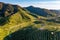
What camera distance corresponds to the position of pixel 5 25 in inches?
6368

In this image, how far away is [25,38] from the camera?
416ft

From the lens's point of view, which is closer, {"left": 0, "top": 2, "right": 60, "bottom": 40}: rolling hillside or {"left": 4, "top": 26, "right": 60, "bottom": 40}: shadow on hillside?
{"left": 4, "top": 26, "right": 60, "bottom": 40}: shadow on hillside

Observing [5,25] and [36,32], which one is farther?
[5,25]

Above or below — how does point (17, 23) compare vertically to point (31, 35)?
below

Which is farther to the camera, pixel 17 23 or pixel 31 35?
pixel 17 23

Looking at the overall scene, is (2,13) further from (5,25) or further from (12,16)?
(5,25)

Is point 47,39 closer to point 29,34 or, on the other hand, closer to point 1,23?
point 29,34

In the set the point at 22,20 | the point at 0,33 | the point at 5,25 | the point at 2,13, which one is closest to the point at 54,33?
the point at 0,33

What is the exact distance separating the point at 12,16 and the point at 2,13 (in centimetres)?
1886

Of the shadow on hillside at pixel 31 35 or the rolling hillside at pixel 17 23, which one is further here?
the rolling hillside at pixel 17 23

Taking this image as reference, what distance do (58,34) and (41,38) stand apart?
40.0 feet

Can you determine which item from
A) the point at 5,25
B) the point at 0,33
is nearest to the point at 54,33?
the point at 0,33

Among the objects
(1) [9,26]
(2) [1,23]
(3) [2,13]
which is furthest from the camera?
(3) [2,13]

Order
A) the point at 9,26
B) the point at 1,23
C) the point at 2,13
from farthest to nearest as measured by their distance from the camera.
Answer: the point at 2,13, the point at 1,23, the point at 9,26
